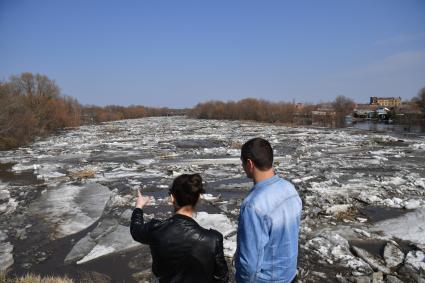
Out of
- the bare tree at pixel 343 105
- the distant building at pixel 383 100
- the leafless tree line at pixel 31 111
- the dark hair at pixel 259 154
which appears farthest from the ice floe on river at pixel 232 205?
the distant building at pixel 383 100

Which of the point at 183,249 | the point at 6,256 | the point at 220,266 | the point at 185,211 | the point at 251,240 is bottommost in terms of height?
Answer: the point at 6,256

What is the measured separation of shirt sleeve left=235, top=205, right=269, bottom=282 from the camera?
2051 millimetres

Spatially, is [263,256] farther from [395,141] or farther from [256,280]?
[395,141]

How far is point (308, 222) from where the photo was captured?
7.28 m

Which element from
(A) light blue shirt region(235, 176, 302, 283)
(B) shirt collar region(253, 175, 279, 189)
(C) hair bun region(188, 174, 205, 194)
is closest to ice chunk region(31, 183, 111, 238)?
(C) hair bun region(188, 174, 205, 194)

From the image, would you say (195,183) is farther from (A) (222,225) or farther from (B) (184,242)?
(A) (222,225)

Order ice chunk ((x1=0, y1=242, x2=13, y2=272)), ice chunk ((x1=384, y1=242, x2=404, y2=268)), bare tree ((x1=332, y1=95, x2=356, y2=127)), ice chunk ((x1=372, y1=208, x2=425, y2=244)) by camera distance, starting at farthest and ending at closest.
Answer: bare tree ((x1=332, y1=95, x2=356, y2=127)), ice chunk ((x1=372, y1=208, x2=425, y2=244)), ice chunk ((x1=0, y1=242, x2=13, y2=272)), ice chunk ((x1=384, y1=242, x2=404, y2=268))

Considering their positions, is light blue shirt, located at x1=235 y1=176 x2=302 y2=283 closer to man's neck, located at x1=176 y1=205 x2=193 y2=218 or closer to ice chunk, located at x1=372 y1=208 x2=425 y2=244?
man's neck, located at x1=176 y1=205 x2=193 y2=218

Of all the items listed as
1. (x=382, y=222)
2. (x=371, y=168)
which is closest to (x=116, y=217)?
(x=382, y=222)

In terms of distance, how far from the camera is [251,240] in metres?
2.07

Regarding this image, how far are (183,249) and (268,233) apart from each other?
0.58 meters

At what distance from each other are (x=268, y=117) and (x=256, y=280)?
6217cm

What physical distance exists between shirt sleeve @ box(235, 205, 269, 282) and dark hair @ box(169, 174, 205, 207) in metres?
0.38

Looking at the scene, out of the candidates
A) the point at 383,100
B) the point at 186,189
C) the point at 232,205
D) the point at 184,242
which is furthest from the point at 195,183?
the point at 383,100
